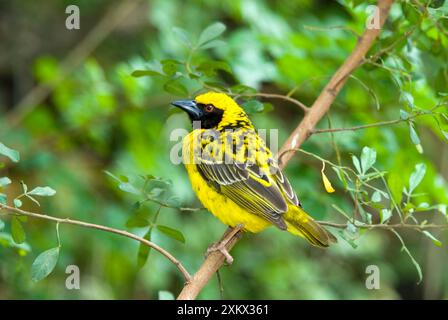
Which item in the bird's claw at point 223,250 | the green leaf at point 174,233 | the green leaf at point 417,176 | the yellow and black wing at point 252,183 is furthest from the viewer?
the yellow and black wing at point 252,183

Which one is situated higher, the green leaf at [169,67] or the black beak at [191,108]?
the black beak at [191,108]

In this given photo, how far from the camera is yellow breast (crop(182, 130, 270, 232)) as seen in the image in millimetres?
3357

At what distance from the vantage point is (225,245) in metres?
3.06

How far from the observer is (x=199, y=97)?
3.81m

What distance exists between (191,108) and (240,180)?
0.53 metres

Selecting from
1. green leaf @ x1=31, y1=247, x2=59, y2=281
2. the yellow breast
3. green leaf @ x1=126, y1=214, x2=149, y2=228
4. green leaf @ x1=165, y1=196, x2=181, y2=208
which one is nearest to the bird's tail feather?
the yellow breast

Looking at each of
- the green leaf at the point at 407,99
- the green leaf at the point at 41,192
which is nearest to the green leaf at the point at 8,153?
the green leaf at the point at 41,192

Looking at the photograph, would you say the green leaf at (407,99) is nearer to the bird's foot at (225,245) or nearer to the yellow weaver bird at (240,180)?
the yellow weaver bird at (240,180)

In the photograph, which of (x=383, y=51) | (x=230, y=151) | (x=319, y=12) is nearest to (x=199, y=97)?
(x=230, y=151)

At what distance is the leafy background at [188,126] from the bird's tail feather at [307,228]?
0.18 m

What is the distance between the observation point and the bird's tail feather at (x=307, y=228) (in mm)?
3096

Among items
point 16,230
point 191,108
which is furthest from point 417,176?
point 16,230

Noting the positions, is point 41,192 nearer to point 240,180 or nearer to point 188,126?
point 240,180

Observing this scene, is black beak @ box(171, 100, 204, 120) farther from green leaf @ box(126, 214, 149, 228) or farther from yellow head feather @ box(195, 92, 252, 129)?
green leaf @ box(126, 214, 149, 228)
